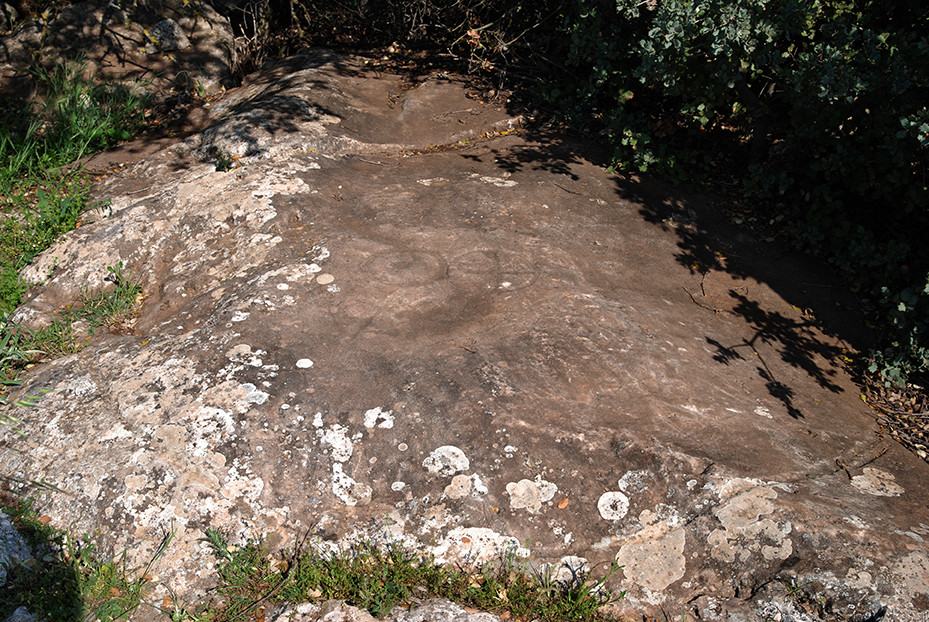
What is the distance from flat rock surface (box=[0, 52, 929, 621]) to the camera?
98.1 inches

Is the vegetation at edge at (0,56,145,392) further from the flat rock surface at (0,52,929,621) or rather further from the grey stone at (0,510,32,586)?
the grey stone at (0,510,32,586)

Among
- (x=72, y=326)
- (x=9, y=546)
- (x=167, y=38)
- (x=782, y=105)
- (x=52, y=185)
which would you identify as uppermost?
(x=782, y=105)

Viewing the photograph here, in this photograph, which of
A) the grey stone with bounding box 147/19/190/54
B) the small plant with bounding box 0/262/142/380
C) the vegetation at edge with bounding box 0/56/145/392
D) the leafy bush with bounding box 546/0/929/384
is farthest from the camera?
the grey stone with bounding box 147/19/190/54

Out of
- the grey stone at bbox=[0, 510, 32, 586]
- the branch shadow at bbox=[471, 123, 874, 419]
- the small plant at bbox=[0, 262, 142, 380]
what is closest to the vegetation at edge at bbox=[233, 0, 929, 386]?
the branch shadow at bbox=[471, 123, 874, 419]

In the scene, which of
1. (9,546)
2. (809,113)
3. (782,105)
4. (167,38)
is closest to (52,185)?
(167,38)

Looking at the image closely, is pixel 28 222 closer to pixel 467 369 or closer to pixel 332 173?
pixel 332 173

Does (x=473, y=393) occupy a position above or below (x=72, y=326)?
→ above

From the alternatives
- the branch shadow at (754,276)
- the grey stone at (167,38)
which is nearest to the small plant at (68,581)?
the branch shadow at (754,276)

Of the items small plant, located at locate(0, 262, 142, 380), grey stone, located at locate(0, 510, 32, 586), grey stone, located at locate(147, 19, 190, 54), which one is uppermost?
grey stone, located at locate(147, 19, 190, 54)

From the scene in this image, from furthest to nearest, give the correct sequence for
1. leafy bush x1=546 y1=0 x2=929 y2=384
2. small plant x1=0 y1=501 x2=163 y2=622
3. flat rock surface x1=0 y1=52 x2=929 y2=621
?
leafy bush x1=546 y1=0 x2=929 y2=384 < flat rock surface x1=0 y1=52 x2=929 y2=621 < small plant x1=0 y1=501 x2=163 y2=622

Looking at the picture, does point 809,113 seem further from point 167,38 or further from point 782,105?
point 167,38

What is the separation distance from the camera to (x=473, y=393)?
2879 millimetres

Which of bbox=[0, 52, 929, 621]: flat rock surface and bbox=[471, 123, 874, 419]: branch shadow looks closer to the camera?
bbox=[0, 52, 929, 621]: flat rock surface

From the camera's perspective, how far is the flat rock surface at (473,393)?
249 cm
